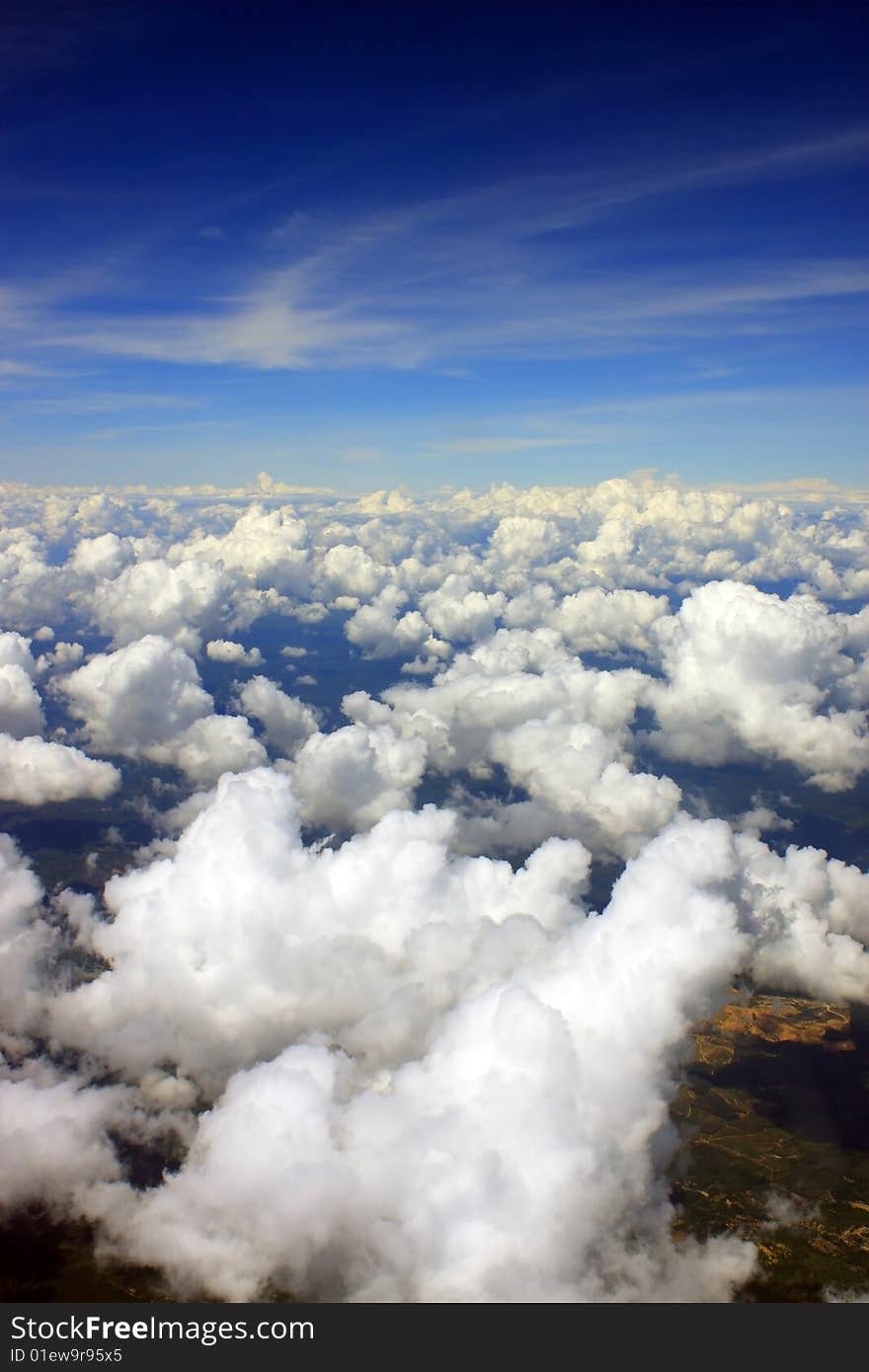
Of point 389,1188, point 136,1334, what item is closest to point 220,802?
point 389,1188

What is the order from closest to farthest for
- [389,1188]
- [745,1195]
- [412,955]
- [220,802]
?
[389,1188] → [220,802] → [412,955] → [745,1195]

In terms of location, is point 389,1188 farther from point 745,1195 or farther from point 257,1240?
point 745,1195

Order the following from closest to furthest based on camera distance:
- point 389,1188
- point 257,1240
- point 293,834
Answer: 1. point 389,1188
2. point 257,1240
3. point 293,834

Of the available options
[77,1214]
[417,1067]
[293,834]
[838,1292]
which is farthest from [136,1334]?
[838,1292]

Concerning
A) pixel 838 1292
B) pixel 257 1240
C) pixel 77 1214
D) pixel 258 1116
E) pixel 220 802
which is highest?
pixel 220 802

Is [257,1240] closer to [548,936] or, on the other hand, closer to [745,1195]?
[548,936]

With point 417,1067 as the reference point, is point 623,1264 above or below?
below

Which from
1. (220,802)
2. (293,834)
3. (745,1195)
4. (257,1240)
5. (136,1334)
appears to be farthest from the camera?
(745,1195)

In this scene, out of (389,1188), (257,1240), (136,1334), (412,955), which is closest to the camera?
(136,1334)

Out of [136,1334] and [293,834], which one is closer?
[136,1334]
